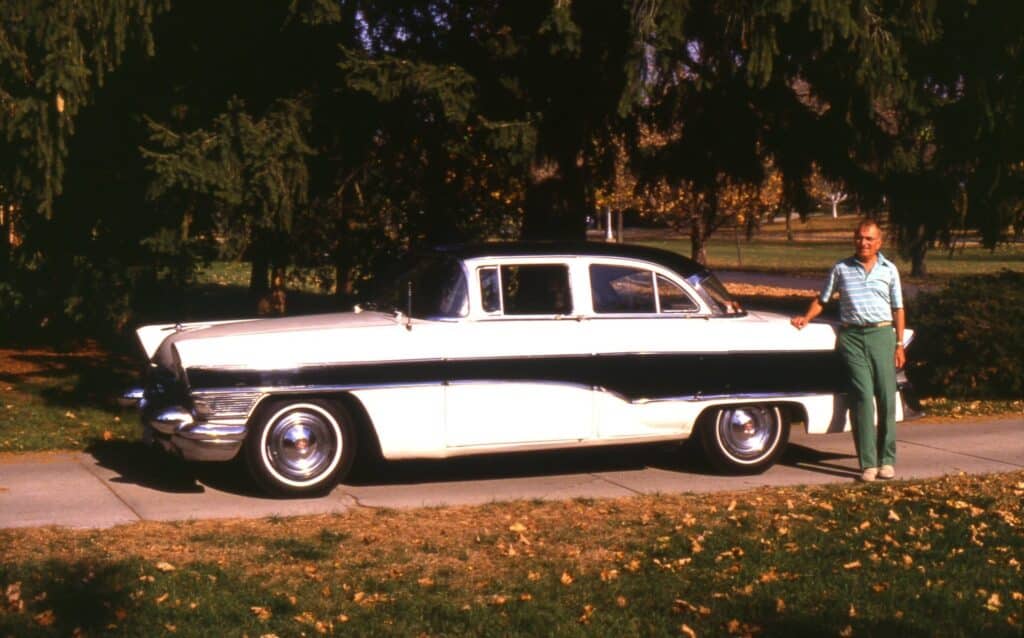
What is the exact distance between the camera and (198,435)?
9.05 metres

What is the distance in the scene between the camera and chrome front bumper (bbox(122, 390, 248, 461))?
9.06 meters

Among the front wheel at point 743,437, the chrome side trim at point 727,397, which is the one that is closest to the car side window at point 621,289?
the chrome side trim at point 727,397

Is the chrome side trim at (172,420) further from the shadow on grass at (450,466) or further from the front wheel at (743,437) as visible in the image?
the front wheel at (743,437)

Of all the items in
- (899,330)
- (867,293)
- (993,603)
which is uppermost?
(867,293)

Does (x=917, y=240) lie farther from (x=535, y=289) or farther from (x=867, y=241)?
(x=535, y=289)

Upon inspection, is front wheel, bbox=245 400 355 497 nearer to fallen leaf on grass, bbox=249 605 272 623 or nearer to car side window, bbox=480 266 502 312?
car side window, bbox=480 266 502 312

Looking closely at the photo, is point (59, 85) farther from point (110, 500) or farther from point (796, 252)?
point (796, 252)

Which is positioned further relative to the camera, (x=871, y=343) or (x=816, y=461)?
(x=816, y=461)

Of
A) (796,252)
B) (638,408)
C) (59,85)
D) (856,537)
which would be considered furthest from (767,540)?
(796,252)

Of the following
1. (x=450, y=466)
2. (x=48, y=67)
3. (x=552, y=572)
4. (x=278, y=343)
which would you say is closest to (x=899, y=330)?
(x=450, y=466)

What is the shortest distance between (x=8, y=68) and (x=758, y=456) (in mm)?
6368

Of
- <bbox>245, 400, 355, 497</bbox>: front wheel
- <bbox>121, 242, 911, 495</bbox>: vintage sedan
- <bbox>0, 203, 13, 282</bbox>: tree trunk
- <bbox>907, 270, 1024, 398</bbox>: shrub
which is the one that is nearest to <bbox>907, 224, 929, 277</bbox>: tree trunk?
<bbox>907, 270, 1024, 398</bbox>: shrub

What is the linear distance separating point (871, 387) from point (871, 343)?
31cm

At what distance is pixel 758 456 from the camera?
34.2 feet
